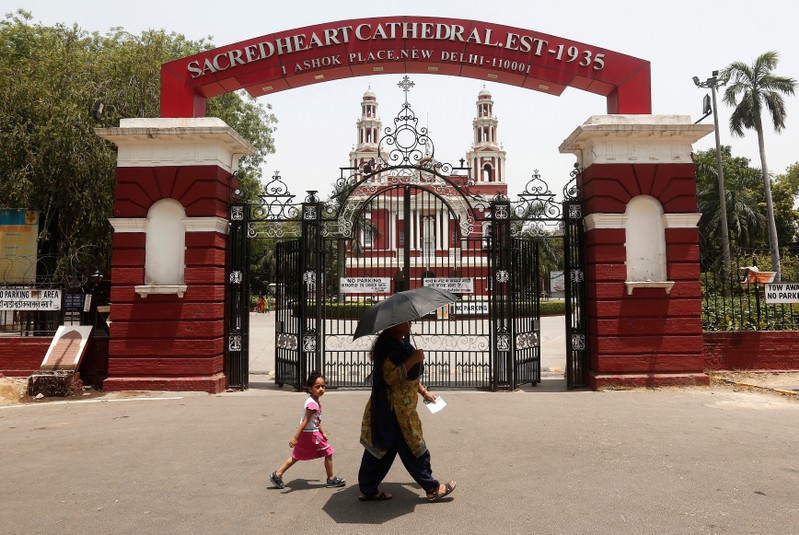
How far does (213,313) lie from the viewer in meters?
9.20

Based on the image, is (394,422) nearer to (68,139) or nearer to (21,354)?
(21,354)

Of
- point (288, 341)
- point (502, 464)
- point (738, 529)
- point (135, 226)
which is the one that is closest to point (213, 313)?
point (288, 341)

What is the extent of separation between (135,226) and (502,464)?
7.11 metres

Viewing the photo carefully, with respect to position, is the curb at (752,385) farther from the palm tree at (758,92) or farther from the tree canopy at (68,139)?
the palm tree at (758,92)

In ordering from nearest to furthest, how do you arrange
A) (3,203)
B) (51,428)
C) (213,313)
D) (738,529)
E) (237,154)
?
(738,529)
(51,428)
(213,313)
(237,154)
(3,203)

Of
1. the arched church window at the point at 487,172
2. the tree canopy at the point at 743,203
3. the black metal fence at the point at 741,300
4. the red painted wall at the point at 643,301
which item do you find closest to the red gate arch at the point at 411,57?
the red painted wall at the point at 643,301

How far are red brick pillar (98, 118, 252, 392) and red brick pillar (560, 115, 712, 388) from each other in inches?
243

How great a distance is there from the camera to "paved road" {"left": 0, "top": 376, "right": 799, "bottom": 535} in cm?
404

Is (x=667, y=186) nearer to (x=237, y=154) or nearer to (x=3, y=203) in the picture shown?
(x=237, y=154)

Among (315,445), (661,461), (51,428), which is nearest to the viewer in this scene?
(315,445)

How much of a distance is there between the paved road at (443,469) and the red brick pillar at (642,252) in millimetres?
938

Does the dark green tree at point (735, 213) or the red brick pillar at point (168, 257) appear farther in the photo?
the dark green tree at point (735, 213)

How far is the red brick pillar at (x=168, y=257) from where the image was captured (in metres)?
9.15

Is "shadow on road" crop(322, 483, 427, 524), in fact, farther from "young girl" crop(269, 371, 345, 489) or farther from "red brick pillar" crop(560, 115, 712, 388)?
"red brick pillar" crop(560, 115, 712, 388)
